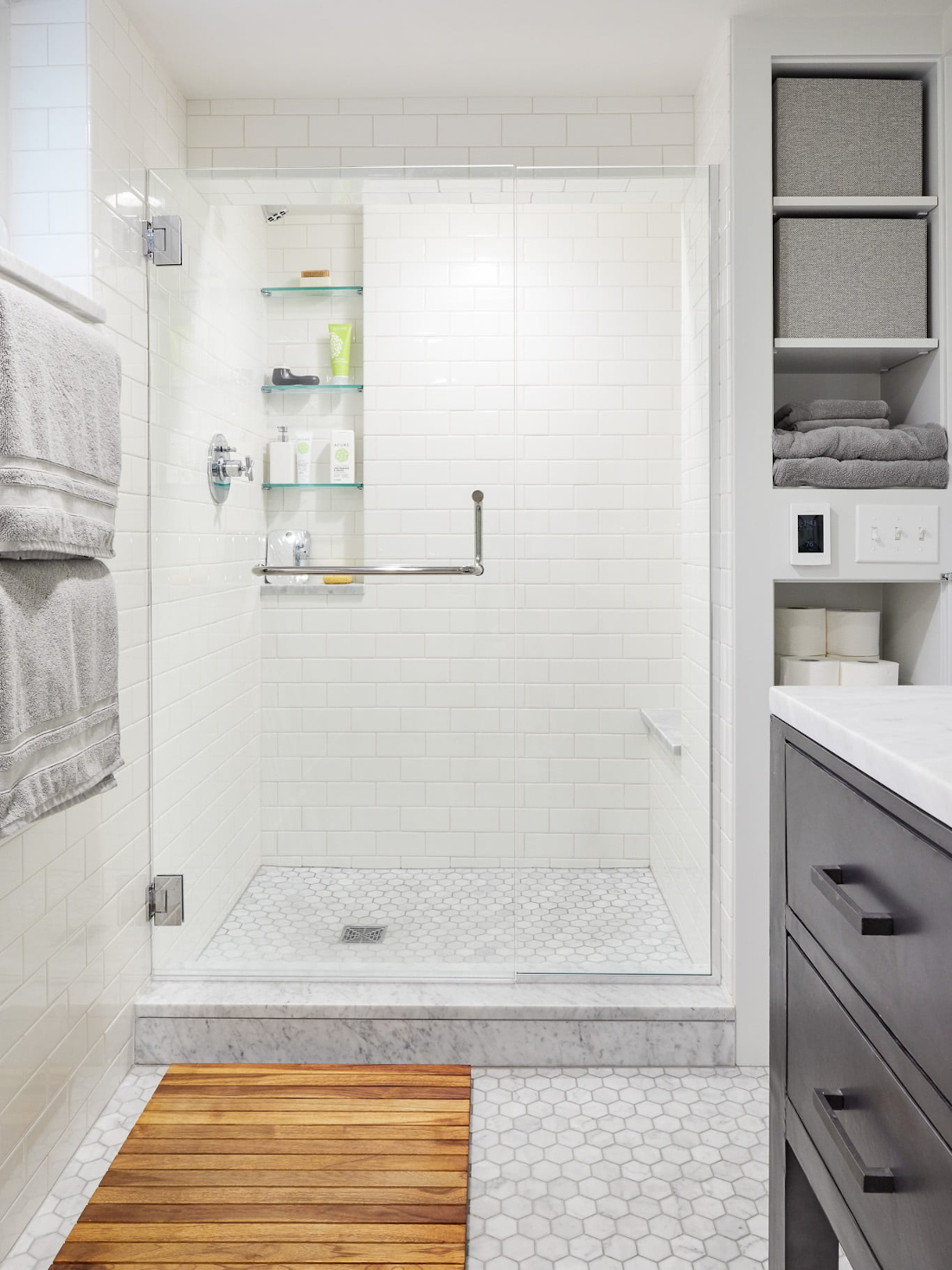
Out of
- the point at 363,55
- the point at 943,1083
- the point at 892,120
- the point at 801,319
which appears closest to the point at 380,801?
the point at 801,319

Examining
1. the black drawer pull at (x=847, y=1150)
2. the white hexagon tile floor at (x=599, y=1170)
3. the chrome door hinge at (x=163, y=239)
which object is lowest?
the white hexagon tile floor at (x=599, y=1170)

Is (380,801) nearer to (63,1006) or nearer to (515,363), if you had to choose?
(63,1006)

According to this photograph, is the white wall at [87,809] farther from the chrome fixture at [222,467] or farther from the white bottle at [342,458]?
the white bottle at [342,458]

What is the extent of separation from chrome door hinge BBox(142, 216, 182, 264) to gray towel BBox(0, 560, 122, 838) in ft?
2.94

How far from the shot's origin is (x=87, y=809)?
1.85 meters

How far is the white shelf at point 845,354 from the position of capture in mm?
2082

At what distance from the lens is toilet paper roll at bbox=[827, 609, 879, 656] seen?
2.21 metres

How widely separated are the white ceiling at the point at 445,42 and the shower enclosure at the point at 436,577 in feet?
1.09

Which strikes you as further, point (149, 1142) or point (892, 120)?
point (892, 120)

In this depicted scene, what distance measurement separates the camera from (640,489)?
86.2 inches

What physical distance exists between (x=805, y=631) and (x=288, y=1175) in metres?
1.65

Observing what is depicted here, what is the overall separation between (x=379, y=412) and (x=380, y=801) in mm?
952

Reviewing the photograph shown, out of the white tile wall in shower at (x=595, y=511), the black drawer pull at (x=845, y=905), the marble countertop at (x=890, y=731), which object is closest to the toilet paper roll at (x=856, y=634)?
the white tile wall in shower at (x=595, y=511)

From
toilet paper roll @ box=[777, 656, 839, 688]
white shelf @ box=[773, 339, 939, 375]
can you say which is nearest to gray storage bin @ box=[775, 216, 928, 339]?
white shelf @ box=[773, 339, 939, 375]
